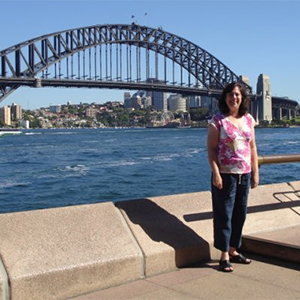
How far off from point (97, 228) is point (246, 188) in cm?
106

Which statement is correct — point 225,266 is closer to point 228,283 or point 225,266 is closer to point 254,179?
point 228,283

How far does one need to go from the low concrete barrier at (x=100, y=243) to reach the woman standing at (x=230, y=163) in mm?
252

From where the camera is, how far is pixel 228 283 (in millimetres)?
3521

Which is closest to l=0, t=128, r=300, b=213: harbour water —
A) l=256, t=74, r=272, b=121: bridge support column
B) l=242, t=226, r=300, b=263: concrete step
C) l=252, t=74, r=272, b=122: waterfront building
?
l=242, t=226, r=300, b=263: concrete step

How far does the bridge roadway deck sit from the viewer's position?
130 inches

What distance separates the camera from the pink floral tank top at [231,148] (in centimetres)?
390

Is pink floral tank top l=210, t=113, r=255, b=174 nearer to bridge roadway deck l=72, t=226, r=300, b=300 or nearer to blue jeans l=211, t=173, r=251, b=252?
blue jeans l=211, t=173, r=251, b=252

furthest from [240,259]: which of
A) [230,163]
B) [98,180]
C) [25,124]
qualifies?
[25,124]

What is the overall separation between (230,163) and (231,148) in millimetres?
101

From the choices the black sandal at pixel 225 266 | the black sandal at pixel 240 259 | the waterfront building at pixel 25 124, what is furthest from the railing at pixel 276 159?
the waterfront building at pixel 25 124

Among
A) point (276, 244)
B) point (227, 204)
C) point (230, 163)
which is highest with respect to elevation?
point (230, 163)

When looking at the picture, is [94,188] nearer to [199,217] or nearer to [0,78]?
[199,217]

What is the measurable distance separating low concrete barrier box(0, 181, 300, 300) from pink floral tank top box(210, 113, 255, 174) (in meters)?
0.58

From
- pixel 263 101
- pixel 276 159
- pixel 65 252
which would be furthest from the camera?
pixel 263 101
